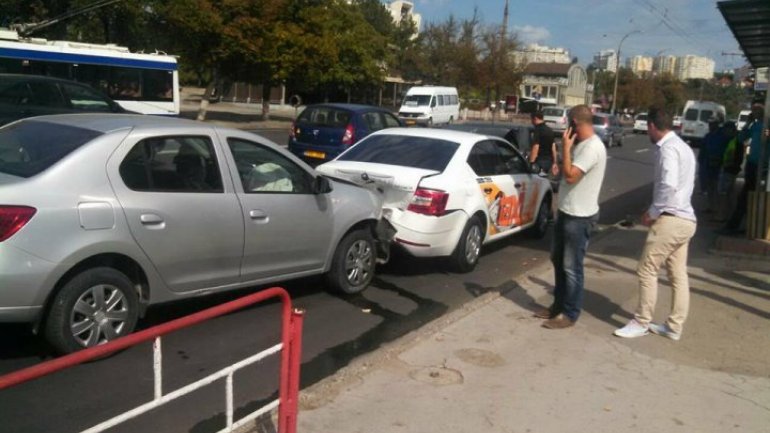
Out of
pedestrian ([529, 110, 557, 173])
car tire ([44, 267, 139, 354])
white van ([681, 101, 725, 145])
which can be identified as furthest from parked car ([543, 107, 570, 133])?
car tire ([44, 267, 139, 354])

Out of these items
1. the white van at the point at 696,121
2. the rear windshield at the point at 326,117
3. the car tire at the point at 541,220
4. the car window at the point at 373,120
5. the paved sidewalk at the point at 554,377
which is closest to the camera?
the paved sidewalk at the point at 554,377

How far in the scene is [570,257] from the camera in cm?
580

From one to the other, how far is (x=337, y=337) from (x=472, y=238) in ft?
8.74

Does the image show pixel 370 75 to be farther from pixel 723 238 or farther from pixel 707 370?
pixel 707 370

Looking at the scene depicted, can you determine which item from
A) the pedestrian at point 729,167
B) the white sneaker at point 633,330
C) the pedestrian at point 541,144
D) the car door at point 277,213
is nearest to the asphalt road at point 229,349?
the car door at point 277,213

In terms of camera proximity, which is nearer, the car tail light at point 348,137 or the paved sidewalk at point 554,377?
the paved sidewalk at point 554,377

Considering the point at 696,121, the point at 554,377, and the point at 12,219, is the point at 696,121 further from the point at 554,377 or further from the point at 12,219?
the point at 12,219

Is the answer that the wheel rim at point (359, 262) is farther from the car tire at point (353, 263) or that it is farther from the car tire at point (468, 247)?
the car tire at point (468, 247)

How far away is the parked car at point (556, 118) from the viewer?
35062mm

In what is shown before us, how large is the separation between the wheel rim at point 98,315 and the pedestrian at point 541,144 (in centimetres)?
754

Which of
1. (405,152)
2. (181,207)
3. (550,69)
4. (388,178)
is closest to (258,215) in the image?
(181,207)

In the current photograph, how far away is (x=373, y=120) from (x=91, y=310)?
439 inches

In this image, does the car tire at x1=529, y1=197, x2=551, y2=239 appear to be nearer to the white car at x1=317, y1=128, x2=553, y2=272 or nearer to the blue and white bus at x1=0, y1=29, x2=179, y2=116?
the white car at x1=317, y1=128, x2=553, y2=272

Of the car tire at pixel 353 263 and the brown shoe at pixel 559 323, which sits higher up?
the car tire at pixel 353 263
